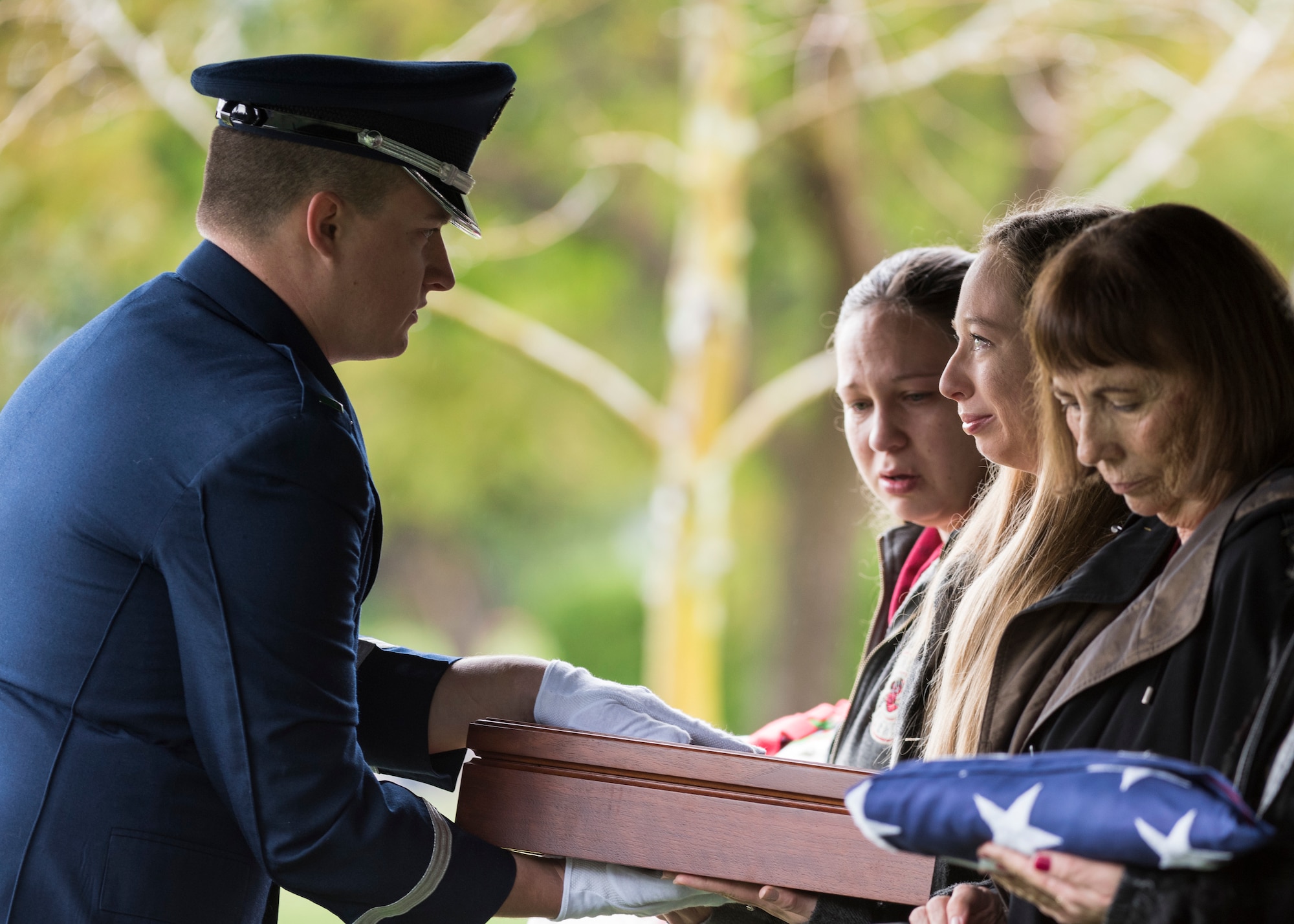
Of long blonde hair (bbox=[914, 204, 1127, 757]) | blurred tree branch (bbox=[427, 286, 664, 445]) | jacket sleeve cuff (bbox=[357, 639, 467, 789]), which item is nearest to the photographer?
long blonde hair (bbox=[914, 204, 1127, 757])

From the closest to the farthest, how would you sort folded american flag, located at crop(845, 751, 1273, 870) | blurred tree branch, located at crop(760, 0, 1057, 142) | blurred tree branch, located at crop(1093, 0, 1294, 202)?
folded american flag, located at crop(845, 751, 1273, 870) < blurred tree branch, located at crop(1093, 0, 1294, 202) < blurred tree branch, located at crop(760, 0, 1057, 142)

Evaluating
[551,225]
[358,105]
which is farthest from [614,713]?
[551,225]

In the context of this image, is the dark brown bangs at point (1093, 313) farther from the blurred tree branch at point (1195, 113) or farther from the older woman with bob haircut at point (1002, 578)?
the blurred tree branch at point (1195, 113)

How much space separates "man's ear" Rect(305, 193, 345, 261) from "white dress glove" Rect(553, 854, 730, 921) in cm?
68

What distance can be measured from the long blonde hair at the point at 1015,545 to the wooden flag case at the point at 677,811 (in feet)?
0.54

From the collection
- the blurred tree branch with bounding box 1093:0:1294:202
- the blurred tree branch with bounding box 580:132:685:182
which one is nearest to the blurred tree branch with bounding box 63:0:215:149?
the blurred tree branch with bounding box 580:132:685:182

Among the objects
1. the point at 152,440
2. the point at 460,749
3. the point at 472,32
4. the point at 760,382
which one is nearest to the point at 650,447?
the point at 760,382

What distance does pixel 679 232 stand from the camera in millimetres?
5203

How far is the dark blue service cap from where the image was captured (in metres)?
1.29

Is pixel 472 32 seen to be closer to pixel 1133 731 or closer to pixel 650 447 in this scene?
pixel 650 447

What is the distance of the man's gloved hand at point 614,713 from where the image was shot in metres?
1.37

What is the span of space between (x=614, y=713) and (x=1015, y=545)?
0.47 meters

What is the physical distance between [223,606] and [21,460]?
278 mm

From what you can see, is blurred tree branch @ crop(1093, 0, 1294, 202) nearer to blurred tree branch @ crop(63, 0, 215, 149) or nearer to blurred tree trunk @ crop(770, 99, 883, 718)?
blurred tree trunk @ crop(770, 99, 883, 718)
